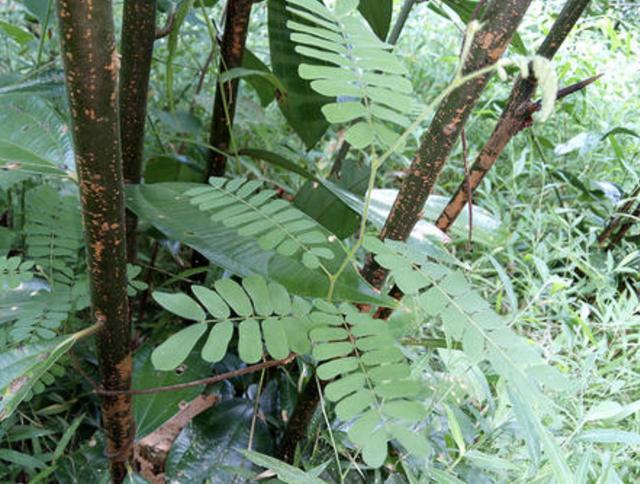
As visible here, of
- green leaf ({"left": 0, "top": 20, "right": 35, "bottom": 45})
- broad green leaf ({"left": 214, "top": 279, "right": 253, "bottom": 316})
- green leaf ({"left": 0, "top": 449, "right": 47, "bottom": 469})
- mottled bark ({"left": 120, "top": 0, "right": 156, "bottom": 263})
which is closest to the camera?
broad green leaf ({"left": 214, "top": 279, "right": 253, "bottom": 316})

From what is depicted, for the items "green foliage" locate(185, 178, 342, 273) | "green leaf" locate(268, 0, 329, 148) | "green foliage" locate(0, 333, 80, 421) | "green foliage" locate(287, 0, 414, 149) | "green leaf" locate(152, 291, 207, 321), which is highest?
"green foliage" locate(287, 0, 414, 149)

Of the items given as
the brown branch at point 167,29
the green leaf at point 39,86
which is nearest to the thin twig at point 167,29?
the brown branch at point 167,29

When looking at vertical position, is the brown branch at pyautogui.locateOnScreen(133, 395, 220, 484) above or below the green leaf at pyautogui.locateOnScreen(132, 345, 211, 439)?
below

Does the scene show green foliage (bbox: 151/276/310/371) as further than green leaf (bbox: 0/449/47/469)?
No

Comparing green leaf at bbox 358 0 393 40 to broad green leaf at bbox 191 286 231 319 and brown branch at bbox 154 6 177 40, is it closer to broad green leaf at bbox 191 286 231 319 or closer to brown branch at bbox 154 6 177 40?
brown branch at bbox 154 6 177 40

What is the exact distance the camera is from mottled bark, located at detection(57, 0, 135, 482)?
34 cm

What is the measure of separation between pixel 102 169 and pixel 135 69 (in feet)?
0.68

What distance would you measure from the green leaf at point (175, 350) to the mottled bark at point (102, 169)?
69 millimetres

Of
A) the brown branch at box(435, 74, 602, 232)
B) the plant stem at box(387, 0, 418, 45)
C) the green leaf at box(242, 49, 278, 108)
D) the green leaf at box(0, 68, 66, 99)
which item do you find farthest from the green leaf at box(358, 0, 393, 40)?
the green leaf at box(0, 68, 66, 99)

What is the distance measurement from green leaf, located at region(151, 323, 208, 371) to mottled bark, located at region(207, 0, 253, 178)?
0.33 m

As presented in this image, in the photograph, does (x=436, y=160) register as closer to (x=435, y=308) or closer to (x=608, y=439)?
(x=435, y=308)

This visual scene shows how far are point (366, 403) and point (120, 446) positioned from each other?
309mm

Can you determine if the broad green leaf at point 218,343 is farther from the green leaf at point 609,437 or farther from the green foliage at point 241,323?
the green leaf at point 609,437

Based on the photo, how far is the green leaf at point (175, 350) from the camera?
41cm
